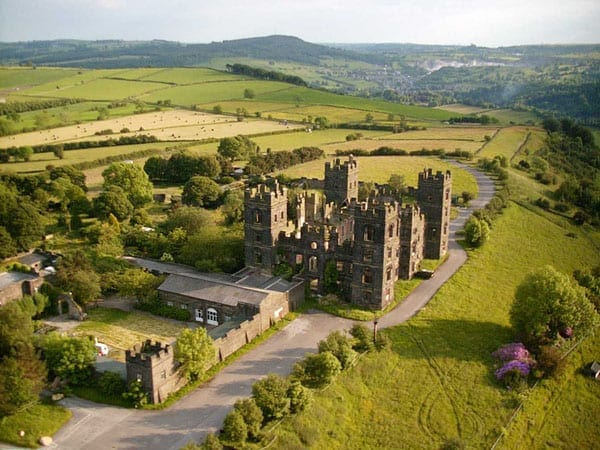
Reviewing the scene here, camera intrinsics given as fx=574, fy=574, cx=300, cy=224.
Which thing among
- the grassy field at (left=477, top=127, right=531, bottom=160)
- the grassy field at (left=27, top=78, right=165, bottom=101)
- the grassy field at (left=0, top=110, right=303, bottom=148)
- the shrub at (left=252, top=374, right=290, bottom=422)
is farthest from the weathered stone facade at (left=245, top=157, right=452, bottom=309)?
the grassy field at (left=27, top=78, right=165, bottom=101)

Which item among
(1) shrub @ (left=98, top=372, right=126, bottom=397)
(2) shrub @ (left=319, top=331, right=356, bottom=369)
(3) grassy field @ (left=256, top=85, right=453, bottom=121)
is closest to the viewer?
(1) shrub @ (left=98, top=372, right=126, bottom=397)

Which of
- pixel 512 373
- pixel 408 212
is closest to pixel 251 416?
pixel 512 373

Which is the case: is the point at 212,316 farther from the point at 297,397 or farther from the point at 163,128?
the point at 163,128

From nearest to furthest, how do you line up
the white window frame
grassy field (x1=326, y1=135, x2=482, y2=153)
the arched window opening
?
the white window frame → the arched window opening → grassy field (x1=326, y1=135, x2=482, y2=153)

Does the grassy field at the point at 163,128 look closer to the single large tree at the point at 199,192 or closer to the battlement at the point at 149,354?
the single large tree at the point at 199,192

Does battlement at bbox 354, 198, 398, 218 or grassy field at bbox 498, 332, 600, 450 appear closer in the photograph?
grassy field at bbox 498, 332, 600, 450

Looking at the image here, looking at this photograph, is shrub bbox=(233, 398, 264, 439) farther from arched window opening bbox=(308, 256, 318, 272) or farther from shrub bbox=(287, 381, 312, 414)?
arched window opening bbox=(308, 256, 318, 272)

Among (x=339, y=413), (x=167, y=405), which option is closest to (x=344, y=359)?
(x=339, y=413)
